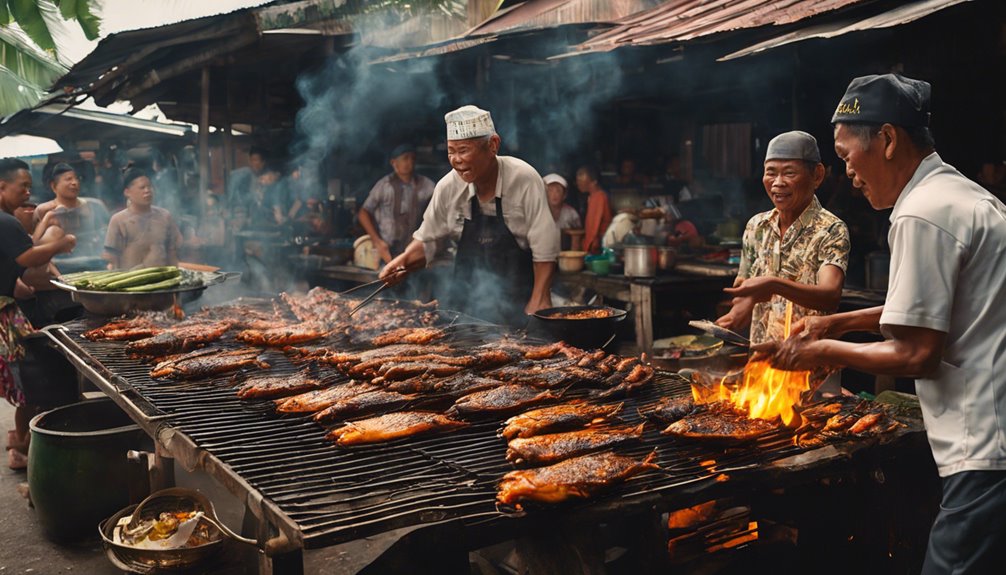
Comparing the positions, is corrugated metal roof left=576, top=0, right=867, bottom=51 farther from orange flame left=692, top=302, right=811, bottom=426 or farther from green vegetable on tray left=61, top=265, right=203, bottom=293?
green vegetable on tray left=61, top=265, right=203, bottom=293

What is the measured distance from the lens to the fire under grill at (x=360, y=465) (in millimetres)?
Answer: 2850

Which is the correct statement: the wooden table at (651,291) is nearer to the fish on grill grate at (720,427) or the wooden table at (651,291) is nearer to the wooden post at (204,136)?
the fish on grill grate at (720,427)

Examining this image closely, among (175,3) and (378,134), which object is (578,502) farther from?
(175,3)

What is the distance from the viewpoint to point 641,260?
10211mm

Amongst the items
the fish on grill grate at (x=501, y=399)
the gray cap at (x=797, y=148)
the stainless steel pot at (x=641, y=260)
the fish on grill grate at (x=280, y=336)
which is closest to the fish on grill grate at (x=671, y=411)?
the fish on grill grate at (x=501, y=399)

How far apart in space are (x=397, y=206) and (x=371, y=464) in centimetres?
847

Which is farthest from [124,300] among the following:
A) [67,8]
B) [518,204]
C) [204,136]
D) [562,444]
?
[67,8]

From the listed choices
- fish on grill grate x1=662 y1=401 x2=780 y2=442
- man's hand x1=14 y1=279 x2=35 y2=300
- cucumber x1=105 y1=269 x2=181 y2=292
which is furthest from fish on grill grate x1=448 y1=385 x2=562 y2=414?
man's hand x1=14 y1=279 x2=35 y2=300

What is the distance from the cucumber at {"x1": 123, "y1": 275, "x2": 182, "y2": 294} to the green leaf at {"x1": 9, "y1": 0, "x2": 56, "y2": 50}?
700 inches

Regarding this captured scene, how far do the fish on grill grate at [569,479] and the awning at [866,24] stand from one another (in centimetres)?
476

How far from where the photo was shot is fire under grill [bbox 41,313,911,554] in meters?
2.85

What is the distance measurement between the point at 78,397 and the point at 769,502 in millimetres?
7038

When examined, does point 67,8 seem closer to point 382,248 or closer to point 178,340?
point 382,248

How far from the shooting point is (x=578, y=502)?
3.04 m
